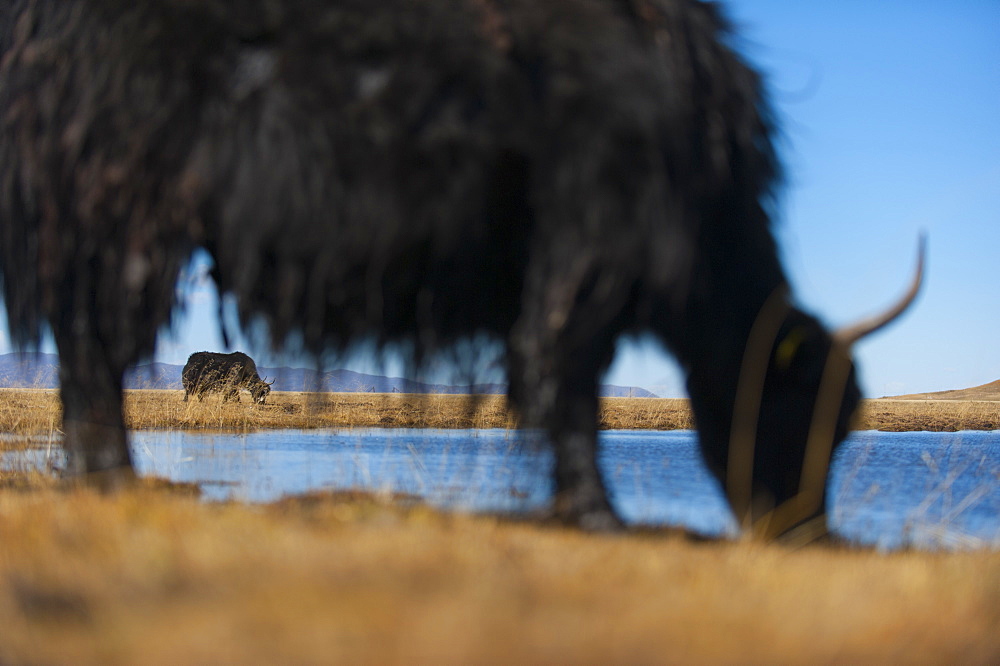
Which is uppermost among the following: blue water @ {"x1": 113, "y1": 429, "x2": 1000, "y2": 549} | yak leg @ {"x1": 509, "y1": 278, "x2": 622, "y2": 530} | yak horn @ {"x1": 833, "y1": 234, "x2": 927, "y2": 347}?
yak horn @ {"x1": 833, "y1": 234, "x2": 927, "y2": 347}

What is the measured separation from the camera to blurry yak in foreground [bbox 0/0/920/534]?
8.05ft

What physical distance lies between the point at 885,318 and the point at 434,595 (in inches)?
81.1

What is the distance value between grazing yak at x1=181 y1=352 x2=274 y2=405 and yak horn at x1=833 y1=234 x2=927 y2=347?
904 cm

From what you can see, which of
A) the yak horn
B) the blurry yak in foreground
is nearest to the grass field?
the blurry yak in foreground

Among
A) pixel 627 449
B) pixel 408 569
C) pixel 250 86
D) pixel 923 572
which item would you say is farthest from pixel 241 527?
pixel 627 449

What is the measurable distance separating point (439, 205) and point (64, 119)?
4.90 feet

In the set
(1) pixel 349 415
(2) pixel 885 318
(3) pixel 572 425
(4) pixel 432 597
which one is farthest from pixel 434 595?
(1) pixel 349 415

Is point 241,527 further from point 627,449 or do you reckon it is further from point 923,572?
point 627,449

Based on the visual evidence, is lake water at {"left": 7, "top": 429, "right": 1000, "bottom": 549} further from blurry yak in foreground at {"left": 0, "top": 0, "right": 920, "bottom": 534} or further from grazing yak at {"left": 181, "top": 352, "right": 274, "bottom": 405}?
grazing yak at {"left": 181, "top": 352, "right": 274, "bottom": 405}

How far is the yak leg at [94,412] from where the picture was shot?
11.1 feet

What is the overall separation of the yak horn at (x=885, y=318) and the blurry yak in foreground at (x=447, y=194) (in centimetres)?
3

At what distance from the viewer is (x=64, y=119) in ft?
9.52

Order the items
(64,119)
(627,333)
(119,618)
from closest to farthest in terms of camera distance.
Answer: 1. (119,618)
2. (64,119)
3. (627,333)

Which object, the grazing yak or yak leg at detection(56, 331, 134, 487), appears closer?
yak leg at detection(56, 331, 134, 487)
